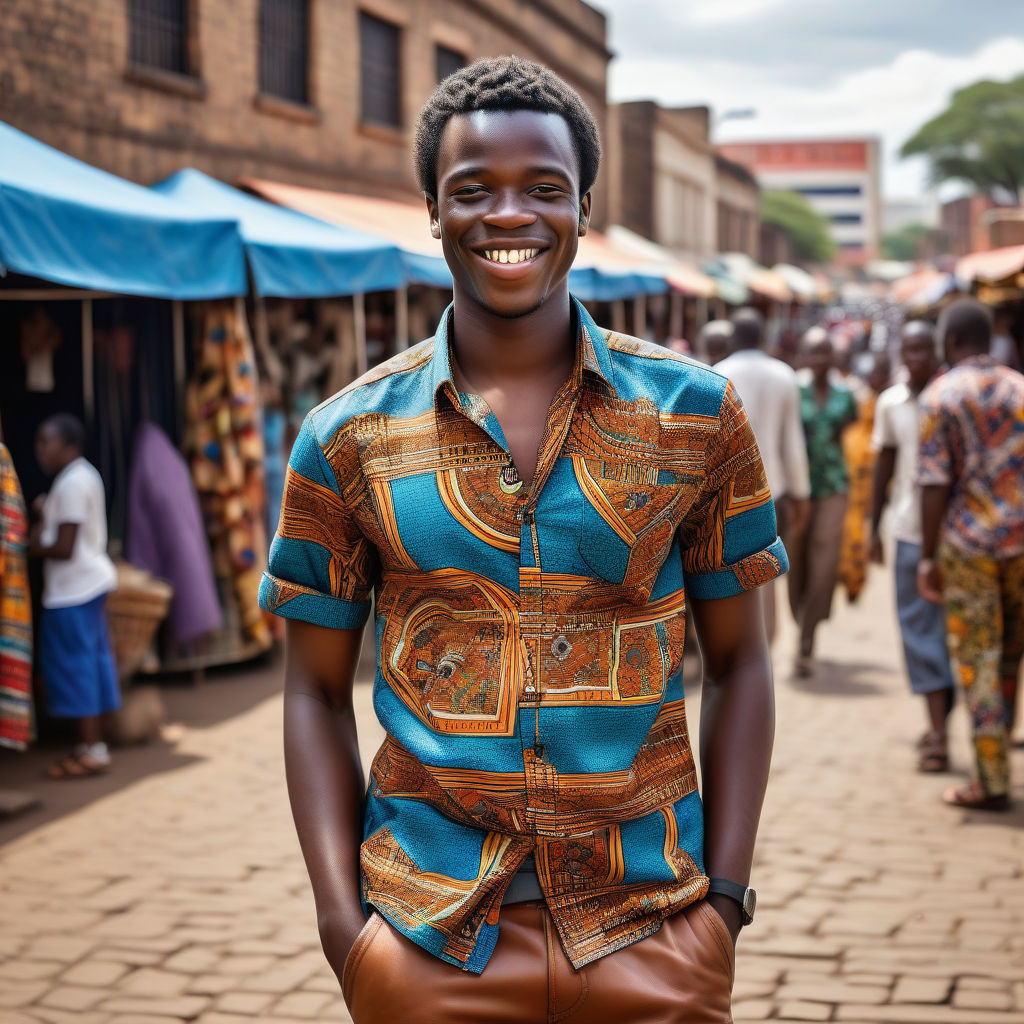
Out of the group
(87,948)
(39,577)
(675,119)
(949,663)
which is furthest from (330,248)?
(675,119)

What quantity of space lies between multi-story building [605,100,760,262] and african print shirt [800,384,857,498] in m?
16.4

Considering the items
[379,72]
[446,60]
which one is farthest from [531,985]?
[446,60]

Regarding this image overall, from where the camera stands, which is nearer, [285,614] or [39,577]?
[285,614]

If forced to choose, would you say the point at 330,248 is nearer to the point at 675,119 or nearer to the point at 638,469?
the point at 638,469

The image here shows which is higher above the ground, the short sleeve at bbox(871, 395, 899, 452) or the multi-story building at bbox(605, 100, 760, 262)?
Answer: the multi-story building at bbox(605, 100, 760, 262)

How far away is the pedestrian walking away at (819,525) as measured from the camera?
8.16 m

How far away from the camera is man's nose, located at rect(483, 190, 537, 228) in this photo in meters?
1.70

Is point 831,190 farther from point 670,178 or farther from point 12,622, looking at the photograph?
point 12,622

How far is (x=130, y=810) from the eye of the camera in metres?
5.70

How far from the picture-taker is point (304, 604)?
5.94 ft

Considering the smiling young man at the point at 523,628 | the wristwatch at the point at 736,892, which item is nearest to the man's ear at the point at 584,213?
the smiling young man at the point at 523,628

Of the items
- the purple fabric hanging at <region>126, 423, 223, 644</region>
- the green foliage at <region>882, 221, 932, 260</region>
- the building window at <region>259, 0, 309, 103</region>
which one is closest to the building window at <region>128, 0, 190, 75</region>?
the building window at <region>259, 0, 309, 103</region>

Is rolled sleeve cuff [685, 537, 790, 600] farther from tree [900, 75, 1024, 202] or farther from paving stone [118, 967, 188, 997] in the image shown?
tree [900, 75, 1024, 202]

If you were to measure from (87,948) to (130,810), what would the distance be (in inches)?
59.1
